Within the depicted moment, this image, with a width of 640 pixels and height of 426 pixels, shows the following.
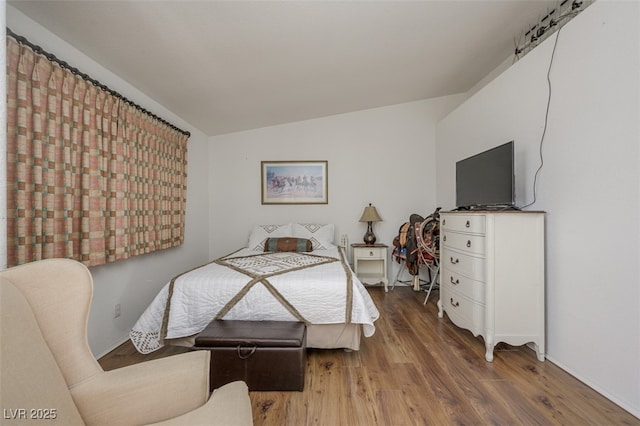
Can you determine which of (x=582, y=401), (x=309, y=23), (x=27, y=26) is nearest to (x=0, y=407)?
(x=27, y=26)

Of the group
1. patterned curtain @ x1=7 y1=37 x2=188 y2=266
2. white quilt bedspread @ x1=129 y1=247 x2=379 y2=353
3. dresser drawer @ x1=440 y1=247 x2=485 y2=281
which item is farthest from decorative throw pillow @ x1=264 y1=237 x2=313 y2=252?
dresser drawer @ x1=440 y1=247 x2=485 y2=281

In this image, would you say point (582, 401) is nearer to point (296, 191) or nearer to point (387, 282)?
point (387, 282)

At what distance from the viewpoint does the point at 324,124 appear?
3.98m

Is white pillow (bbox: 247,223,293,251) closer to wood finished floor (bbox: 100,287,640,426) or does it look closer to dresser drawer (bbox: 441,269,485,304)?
wood finished floor (bbox: 100,287,640,426)

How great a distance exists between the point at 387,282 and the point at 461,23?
2949 millimetres

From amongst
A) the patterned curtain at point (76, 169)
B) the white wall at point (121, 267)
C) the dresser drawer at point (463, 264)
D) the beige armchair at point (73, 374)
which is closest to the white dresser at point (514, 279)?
the dresser drawer at point (463, 264)

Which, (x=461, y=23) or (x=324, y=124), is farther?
(x=324, y=124)

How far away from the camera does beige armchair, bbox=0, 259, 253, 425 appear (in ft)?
2.20

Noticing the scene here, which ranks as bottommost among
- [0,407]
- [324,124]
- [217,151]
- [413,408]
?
[413,408]

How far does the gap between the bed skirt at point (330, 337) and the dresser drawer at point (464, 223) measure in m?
1.16

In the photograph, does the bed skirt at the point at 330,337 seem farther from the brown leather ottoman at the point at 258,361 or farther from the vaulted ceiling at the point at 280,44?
the vaulted ceiling at the point at 280,44

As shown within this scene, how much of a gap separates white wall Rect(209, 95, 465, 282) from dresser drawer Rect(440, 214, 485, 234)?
1384 mm

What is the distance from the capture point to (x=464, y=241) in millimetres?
2160

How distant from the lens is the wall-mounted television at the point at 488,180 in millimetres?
1996
